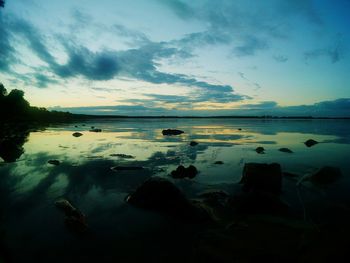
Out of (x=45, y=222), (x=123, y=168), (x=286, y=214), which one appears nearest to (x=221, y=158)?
(x=123, y=168)

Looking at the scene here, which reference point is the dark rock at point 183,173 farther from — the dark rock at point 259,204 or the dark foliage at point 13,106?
the dark foliage at point 13,106

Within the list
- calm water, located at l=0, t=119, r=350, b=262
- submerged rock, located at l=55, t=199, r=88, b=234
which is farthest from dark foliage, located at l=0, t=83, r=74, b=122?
submerged rock, located at l=55, t=199, r=88, b=234

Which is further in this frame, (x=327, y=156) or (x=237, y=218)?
(x=327, y=156)

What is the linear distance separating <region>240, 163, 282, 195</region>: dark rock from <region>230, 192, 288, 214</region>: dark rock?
1.93 m

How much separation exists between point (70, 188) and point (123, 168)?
3.83m

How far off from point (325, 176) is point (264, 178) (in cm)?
349

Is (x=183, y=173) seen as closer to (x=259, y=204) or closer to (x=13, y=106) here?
(x=259, y=204)

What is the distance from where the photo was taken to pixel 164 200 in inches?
331

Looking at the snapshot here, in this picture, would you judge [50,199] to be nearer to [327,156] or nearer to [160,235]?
[160,235]

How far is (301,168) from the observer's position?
15172 mm

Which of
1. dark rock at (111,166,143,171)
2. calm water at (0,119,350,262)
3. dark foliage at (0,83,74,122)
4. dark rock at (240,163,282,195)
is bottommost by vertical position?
calm water at (0,119,350,262)

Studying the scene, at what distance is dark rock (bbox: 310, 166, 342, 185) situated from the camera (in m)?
11.7

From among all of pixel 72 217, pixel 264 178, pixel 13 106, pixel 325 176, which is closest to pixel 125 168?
pixel 72 217

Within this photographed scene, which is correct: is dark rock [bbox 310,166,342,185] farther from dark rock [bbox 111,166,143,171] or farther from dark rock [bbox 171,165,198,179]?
dark rock [bbox 111,166,143,171]
